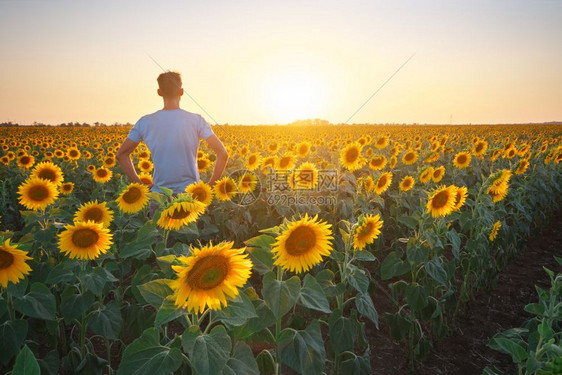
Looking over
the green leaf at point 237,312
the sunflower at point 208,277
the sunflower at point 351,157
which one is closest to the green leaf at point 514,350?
the green leaf at point 237,312

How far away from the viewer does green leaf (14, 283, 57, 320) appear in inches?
89.7

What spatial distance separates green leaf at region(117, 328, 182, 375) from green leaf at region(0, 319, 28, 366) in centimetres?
129

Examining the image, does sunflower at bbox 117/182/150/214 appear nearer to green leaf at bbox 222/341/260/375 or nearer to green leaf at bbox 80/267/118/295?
green leaf at bbox 80/267/118/295

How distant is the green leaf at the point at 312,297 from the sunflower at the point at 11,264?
5.36 feet

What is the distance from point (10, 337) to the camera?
2.30 meters

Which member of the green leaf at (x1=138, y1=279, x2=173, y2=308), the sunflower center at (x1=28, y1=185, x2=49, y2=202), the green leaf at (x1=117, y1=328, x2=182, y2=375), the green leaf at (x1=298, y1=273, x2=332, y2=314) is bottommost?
the green leaf at (x1=117, y1=328, x2=182, y2=375)

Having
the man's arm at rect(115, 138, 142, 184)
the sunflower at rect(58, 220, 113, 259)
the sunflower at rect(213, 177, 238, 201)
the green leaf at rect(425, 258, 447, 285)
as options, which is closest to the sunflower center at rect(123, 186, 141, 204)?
the man's arm at rect(115, 138, 142, 184)

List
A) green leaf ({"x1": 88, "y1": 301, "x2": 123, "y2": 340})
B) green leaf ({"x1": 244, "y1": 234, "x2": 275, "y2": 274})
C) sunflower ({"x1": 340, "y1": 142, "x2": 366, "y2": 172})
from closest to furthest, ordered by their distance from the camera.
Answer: green leaf ({"x1": 244, "y1": 234, "x2": 275, "y2": 274}) < green leaf ({"x1": 88, "y1": 301, "x2": 123, "y2": 340}) < sunflower ({"x1": 340, "y1": 142, "x2": 366, "y2": 172})

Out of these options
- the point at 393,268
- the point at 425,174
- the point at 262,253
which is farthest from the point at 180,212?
the point at 425,174

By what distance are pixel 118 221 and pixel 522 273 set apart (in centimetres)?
638

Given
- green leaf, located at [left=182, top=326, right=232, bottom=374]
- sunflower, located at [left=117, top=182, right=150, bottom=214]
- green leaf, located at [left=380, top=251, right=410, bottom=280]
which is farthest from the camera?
sunflower, located at [left=117, top=182, right=150, bottom=214]

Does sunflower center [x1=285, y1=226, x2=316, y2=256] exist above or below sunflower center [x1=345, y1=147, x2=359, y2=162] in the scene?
below

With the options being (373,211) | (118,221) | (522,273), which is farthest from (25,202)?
(522,273)

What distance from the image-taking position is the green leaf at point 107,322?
101 inches
